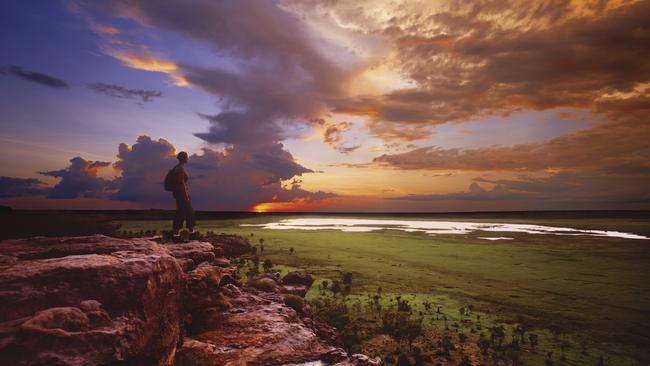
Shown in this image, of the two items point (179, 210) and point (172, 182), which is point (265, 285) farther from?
point (172, 182)

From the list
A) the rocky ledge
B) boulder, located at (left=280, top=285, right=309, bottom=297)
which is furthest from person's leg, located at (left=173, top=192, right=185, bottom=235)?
boulder, located at (left=280, top=285, right=309, bottom=297)

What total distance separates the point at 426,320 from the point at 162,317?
973cm

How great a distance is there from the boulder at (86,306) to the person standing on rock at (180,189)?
5473 millimetres

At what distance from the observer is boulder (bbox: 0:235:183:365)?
14.1 feet

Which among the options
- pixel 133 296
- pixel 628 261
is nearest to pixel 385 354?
pixel 133 296

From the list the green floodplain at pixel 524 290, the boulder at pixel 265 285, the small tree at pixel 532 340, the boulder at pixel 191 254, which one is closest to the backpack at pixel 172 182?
the boulder at pixel 191 254

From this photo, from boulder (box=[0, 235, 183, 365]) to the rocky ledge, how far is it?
1cm

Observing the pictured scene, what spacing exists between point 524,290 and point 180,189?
1718cm

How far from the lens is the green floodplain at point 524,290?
36.7ft

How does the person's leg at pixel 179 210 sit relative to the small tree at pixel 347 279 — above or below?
above

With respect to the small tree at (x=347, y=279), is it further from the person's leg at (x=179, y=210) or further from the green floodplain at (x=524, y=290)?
the person's leg at (x=179, y=210)

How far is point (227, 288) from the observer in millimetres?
10742

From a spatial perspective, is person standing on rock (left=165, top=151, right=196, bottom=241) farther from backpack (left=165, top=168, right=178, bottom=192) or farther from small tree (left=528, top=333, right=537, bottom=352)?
small tree (left=528, top=333, right=537, bottom=352)

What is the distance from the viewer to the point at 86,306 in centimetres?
508
